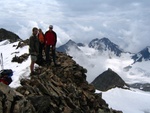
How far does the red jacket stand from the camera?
78.4 ft

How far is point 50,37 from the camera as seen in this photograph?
2402cm

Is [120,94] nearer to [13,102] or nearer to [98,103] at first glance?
[98,103]

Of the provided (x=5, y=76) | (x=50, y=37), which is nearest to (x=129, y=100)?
(x=50, y=37)

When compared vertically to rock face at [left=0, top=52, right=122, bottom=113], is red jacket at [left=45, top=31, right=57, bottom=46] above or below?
above

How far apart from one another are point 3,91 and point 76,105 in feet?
21.2

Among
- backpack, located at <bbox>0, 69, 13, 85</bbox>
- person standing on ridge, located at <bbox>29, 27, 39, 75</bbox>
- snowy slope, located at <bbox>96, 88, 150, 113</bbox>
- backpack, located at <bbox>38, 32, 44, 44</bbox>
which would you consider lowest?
backpack, located at <bbox>0, 69, 13, 85</bbox>

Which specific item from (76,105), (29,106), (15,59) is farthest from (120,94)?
(29,106)

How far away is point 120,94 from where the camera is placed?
72375 millimetres

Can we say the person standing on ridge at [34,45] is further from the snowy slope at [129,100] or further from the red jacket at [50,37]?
the snowy slope at [129,100]

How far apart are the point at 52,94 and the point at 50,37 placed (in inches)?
276

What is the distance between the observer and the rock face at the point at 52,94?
14180 mm

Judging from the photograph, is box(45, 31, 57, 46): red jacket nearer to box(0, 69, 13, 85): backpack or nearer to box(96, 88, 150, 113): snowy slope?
box(0, 69, 13, 85): backpack

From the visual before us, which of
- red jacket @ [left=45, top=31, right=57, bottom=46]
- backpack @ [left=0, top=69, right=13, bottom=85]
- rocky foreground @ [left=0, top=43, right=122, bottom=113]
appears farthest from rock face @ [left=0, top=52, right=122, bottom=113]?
red jacket @ [left=45, top=31, right=57, bottom=46]

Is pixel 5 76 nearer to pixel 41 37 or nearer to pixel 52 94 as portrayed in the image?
pixel 52 94
